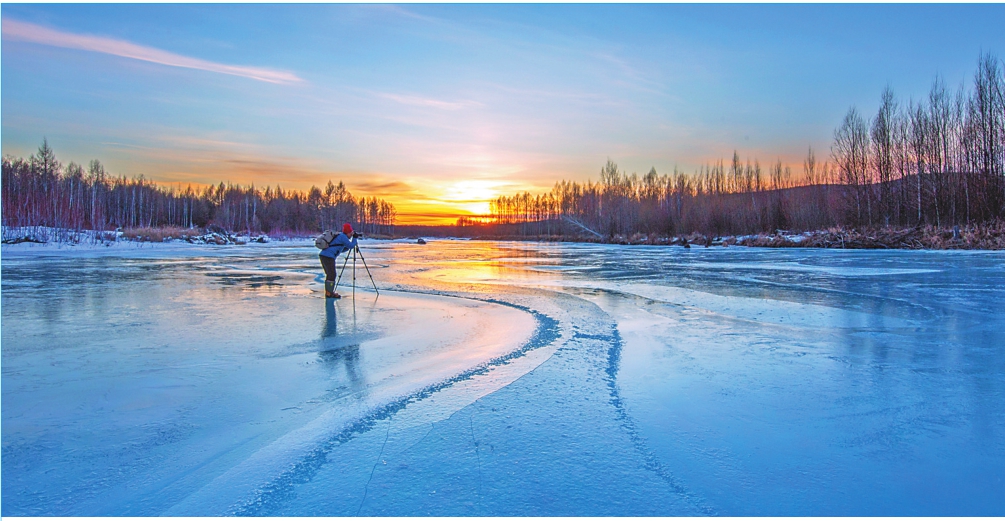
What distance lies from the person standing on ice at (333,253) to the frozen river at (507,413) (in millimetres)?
2220

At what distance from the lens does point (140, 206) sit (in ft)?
221

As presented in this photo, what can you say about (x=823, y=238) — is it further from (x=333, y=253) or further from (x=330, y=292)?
(x=330, y=292)

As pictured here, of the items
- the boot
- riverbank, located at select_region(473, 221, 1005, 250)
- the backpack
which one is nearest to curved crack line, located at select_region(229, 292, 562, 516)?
the boot

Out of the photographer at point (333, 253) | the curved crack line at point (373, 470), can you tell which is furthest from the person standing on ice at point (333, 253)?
the curved crack line at point (373, 470)

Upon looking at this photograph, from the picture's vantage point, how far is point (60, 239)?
101 feet

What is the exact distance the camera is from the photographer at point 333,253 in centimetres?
909

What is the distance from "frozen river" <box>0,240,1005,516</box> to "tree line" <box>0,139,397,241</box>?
1596 inches

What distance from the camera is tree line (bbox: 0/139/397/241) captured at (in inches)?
1619

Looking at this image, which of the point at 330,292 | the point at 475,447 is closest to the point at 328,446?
the point at 475,447

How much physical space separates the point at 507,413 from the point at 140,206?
80.6 m

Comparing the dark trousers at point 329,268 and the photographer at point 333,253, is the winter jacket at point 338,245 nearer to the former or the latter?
the photographer at point 333,253

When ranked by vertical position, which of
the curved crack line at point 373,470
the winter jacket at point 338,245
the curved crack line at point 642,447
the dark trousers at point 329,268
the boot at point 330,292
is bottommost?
the curved crack line at point 642,447

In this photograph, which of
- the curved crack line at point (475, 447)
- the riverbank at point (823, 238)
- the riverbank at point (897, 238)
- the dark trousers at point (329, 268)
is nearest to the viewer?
the curved crack line at point (475, 447)

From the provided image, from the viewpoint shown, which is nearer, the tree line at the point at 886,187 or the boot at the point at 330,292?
the boot at the point at 330,292
